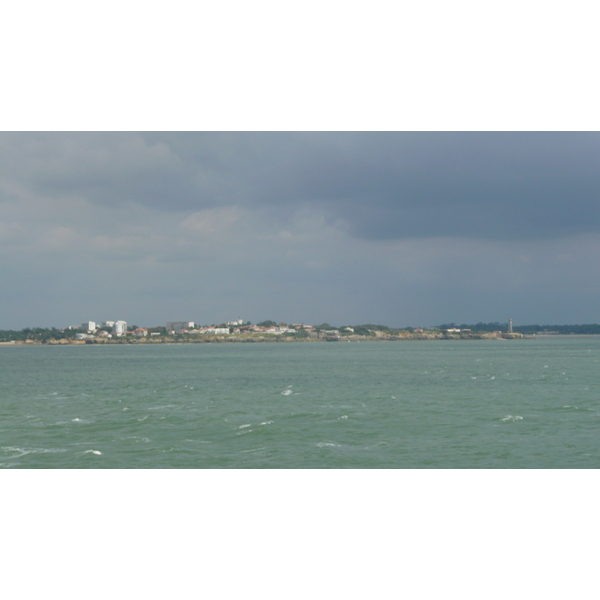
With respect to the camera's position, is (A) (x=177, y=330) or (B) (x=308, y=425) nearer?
(B) (x=308, y=425)

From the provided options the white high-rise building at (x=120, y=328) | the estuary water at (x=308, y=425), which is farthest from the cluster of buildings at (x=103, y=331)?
the estuary water at (x=308, y=425)

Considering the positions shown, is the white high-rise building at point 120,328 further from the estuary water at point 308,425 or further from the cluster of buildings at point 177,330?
the estuary water at point 308,425

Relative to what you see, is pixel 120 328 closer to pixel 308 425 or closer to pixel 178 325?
pixel 178 325

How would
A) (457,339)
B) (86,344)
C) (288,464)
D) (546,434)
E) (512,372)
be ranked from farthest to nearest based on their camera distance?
(457,339)
(86,344)
(512,372)
(546,434)
(288,464)

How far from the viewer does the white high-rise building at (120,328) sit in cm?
15338

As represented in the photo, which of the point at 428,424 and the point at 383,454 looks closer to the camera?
the point at 383,454

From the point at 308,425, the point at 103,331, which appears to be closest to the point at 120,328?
the point at 103,331

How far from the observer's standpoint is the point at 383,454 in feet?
50.0

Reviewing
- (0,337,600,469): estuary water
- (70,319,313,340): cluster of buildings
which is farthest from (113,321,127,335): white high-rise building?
(0,337,600,469): estuary water

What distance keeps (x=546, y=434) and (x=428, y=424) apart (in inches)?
148

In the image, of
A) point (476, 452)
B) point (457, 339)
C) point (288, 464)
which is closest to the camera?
point (288, 464)

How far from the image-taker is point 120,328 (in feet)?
509

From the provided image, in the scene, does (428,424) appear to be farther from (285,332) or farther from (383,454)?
(285,332)

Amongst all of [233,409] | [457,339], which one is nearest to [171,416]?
[233,409]
